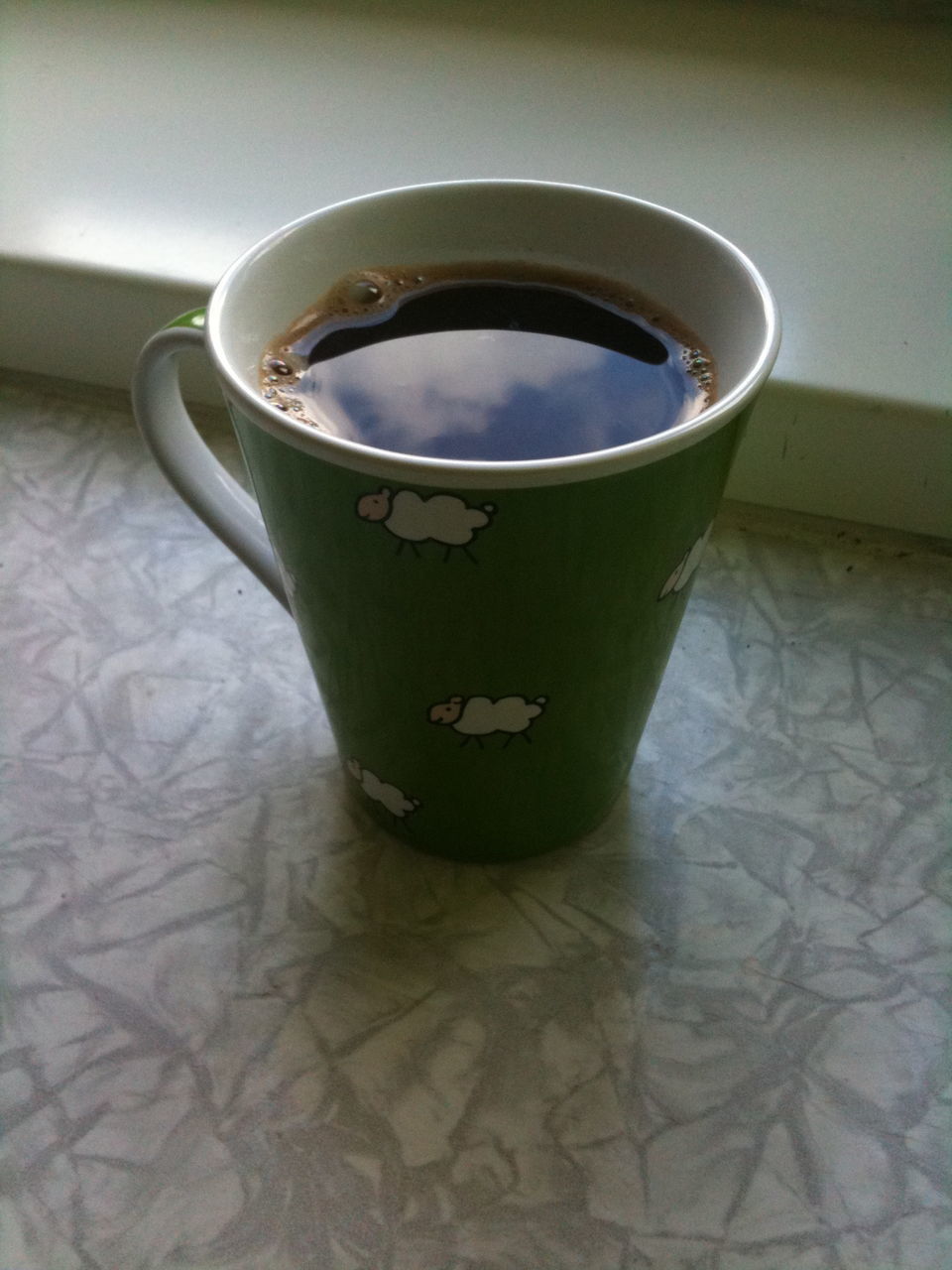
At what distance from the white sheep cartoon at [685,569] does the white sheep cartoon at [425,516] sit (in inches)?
2.9

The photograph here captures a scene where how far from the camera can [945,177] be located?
2.04 ft

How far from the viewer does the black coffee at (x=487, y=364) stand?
0.34 meters

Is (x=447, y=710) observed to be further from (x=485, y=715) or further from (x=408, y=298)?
(x=408, y=298)

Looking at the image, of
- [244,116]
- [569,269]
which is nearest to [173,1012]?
[569,269]

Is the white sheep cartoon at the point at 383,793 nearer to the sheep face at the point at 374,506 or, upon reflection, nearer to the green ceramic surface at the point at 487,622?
the green ceramic surface at the point at 487,622

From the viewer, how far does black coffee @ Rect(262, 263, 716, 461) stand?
1.10 feet

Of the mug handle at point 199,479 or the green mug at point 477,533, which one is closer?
the green mug at point 477,533

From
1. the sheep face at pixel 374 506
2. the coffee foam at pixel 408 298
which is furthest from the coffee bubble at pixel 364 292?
the sheep face at pixel 374 506

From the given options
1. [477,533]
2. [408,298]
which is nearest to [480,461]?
[477,533]

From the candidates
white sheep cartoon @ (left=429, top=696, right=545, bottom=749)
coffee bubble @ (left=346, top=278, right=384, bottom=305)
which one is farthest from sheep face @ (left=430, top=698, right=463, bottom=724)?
coffee bubble @ (left=346, top=278, right=384, bottom=305)

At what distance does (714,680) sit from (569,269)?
0.20 m

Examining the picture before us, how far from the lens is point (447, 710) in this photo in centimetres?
35

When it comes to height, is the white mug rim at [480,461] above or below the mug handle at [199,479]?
above

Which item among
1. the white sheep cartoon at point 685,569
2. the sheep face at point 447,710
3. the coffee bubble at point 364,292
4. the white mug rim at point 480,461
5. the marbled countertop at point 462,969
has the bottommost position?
the marbled countertop at point 462,969
